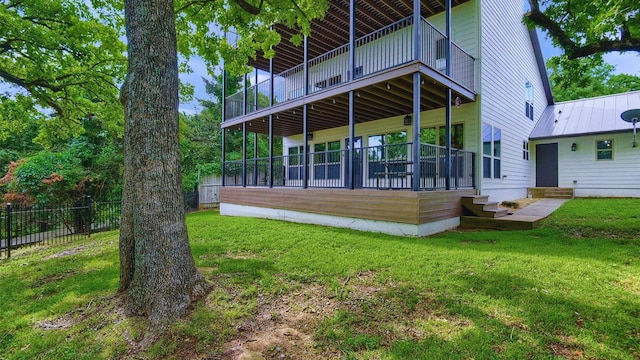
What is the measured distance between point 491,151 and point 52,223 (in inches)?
587

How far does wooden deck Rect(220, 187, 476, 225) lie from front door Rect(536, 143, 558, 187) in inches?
311

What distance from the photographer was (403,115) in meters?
10.9

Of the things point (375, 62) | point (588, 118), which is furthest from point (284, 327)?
point (588, 118)

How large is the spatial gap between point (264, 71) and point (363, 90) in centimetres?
762

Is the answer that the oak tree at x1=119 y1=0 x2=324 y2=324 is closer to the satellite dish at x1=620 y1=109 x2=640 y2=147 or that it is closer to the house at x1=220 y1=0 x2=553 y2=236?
the house at x1=220 y1=0 x2=553 y2=236

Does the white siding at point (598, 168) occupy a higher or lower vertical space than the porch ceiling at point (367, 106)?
lower

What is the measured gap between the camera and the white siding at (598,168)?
12.1m

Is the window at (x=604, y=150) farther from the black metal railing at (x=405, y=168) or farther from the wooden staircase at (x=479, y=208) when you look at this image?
the wooden staircase at (x=479, y=208)

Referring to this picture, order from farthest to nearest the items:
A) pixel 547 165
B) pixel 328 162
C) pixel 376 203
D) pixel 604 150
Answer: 1. pixel 547 165
2. pixel 604 150
3. pixel 328 162
4. pixel 376 203

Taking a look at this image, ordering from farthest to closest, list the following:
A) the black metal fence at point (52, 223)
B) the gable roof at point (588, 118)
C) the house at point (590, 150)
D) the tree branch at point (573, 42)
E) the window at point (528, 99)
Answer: the window at point (528, 99), the gable roof at point (588, 118), the house at point (590, 150), the black metal fence at point (52, 223), the tree branch at point (573, 42)

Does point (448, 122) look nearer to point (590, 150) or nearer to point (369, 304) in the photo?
point (369, 304)

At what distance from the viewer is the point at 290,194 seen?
9.73 meters

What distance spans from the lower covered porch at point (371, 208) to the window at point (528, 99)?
7.88 m

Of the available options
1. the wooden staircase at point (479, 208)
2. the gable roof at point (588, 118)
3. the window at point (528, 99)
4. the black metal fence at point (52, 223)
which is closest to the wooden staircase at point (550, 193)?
the gable roof at point (588, 118)
